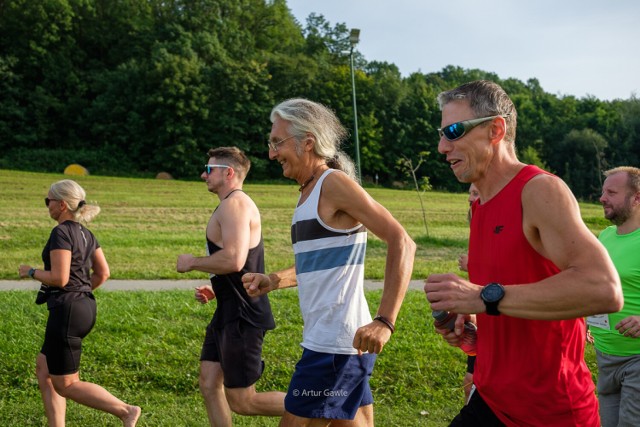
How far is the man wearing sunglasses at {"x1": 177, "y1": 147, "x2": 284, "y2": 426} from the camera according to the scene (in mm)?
4277

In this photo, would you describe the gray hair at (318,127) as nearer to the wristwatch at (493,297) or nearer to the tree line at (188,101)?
the wristwatch at (493,297)

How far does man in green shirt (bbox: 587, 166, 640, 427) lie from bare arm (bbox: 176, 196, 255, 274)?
2.34 metres

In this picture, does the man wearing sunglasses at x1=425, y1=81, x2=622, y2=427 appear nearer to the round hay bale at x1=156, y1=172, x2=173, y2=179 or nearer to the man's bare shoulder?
the man's bare shoulder

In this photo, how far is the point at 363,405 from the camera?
3387 mm

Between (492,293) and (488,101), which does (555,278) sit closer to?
(492,293)

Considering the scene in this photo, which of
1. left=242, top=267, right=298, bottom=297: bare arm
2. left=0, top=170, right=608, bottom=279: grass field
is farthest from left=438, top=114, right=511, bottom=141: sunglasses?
left=0, top=170, right=608, bottom=279: grass field

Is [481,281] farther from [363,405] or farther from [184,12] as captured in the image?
[184,12]

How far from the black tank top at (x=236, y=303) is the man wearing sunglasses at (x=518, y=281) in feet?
6.43

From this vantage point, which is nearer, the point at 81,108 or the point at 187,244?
the point at 187,244

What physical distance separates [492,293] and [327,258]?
118 centimetres

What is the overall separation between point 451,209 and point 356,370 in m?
26.0

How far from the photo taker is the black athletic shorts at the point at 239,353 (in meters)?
→ 4.28

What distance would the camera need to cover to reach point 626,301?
4160mm

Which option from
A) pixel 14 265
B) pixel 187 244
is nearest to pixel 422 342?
pixel 14 265
